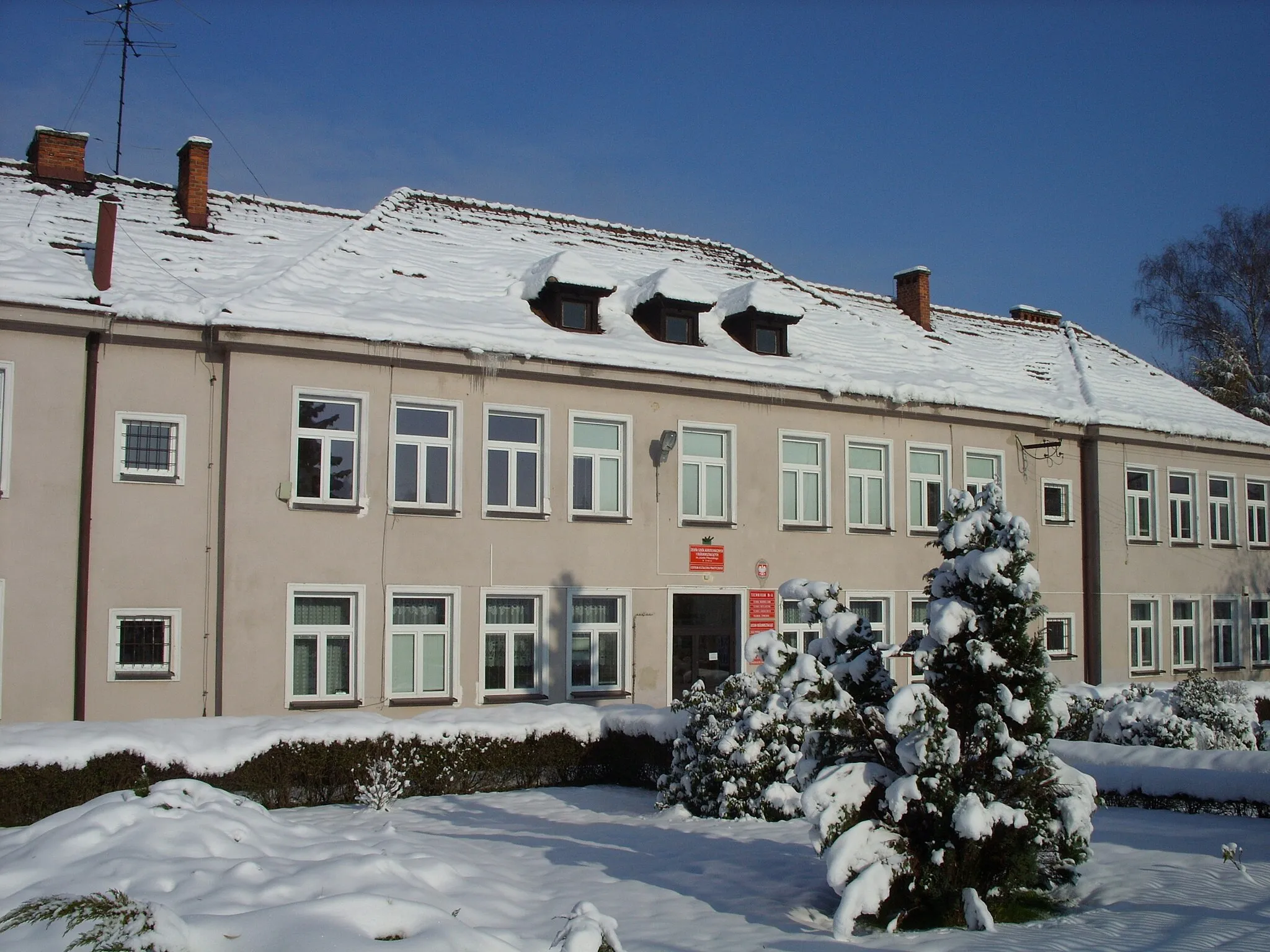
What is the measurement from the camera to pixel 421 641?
16672 millimetres

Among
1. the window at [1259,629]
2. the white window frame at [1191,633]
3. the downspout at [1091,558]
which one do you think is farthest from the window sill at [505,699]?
the window at [1259,629]

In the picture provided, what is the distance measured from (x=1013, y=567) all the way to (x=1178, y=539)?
1923cm

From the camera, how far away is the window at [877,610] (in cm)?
2084

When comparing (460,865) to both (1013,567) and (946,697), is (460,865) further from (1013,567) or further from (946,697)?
(1013,567)

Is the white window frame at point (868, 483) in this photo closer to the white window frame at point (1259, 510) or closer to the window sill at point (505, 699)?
the window sill at point (505, 699)

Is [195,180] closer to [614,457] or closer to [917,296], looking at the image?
[614,457]

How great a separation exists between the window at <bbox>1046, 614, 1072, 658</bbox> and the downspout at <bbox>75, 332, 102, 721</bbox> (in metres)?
17.6

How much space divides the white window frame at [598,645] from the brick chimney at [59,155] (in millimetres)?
11712

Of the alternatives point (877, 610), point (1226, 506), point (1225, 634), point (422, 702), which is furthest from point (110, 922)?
point (1226, 506)

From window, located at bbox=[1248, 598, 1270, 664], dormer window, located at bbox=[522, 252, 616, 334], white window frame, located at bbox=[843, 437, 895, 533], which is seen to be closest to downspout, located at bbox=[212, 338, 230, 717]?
dormer window, located at bbox=[522, 252, 616, 334]

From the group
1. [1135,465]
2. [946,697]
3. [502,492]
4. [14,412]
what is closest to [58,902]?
[946,697]

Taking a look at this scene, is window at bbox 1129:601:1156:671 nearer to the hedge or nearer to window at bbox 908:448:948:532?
window at bbox 908:448:948:532

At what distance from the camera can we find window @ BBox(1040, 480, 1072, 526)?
23500 mm

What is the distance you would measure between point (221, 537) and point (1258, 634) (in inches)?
908
